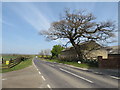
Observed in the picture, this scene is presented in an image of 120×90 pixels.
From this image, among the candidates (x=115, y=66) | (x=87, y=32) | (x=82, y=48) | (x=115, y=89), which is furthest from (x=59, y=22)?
(x=115, y=89)

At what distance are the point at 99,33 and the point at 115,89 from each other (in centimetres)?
2450

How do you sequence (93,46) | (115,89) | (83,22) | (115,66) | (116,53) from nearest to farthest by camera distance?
1. (115,89)
2. (115,66)
3. (116,53)
4. (83,22)
5. (93,46)

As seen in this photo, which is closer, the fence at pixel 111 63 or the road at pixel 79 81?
the road at pixel 79 81

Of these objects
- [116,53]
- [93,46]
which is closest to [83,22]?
[93,46]

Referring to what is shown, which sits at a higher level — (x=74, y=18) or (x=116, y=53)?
(x=74, y=18)

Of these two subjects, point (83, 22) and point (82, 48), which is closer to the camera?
point (83, 22)

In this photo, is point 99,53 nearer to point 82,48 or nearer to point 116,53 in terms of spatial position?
point 82,48

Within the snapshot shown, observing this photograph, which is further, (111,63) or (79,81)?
(111,63)

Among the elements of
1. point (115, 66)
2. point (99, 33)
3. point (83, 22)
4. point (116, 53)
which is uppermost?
point (83, 22)

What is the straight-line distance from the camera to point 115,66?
2097 cm

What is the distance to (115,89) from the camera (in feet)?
26.8

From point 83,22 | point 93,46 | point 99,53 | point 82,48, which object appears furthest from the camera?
point 99,53

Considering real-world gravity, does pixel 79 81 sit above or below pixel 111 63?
below

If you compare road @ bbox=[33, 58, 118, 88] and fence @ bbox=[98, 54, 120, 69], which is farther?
fence @ bbox=[98, 54, 120, 69]
